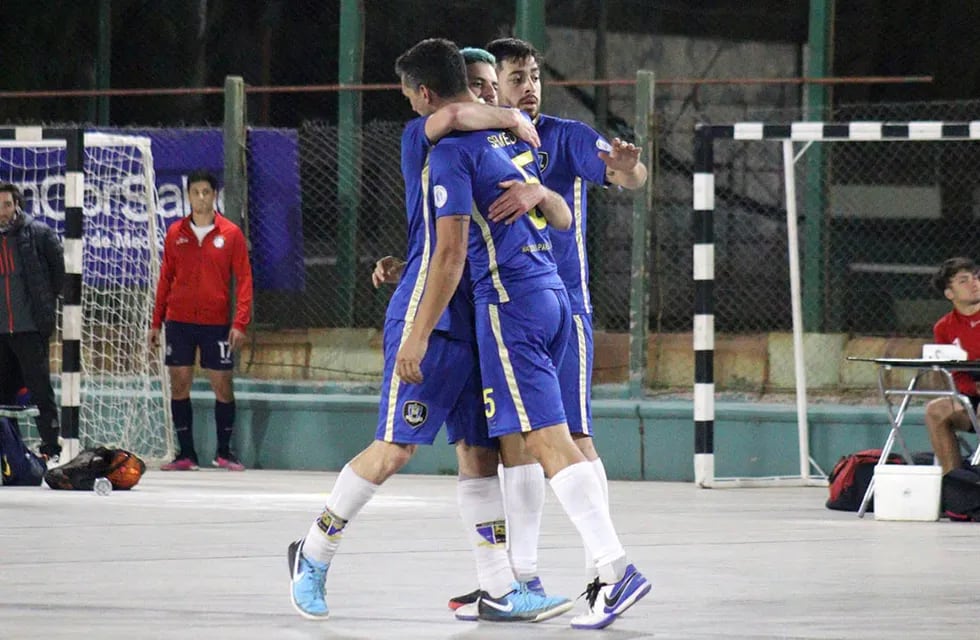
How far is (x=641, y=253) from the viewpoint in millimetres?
15578

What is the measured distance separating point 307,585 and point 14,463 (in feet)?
23.1

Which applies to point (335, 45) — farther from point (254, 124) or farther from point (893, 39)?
point (893, 39)

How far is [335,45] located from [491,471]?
39.2 feet

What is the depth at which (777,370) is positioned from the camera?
52.3 ft

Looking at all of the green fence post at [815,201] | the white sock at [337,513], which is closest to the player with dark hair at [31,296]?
the green fence post at [815,201]

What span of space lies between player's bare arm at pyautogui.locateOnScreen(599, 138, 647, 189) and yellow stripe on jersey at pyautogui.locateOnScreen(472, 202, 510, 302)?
0.74m

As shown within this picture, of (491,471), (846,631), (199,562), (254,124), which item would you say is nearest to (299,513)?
(199,562)

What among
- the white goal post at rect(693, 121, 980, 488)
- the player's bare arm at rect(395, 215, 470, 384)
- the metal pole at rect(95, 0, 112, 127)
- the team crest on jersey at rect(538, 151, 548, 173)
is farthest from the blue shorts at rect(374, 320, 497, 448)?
the metal pole at rect(95, 0, 112, 127)

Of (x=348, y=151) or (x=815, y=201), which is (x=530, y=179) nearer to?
(x=815, y=201)

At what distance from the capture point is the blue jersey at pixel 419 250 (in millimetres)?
7547

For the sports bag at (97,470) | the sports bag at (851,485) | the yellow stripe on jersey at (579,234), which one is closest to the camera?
the yellow stripe on jersey at (579,234)

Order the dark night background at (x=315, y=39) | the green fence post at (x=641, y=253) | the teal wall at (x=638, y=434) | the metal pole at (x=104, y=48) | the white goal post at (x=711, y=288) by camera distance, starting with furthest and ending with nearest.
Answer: the metal pole at (x=104, y=48) < the dark night background at (x=315, y=39) < the green fence post at (x=641, y=253) < the teal wall at (x=638, y=434) < the white goal post at (x=711, y=288)

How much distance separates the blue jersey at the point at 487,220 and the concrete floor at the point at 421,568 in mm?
1188

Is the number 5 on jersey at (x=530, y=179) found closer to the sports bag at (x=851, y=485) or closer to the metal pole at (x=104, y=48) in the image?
the sports bag at (x=851, y=485)
